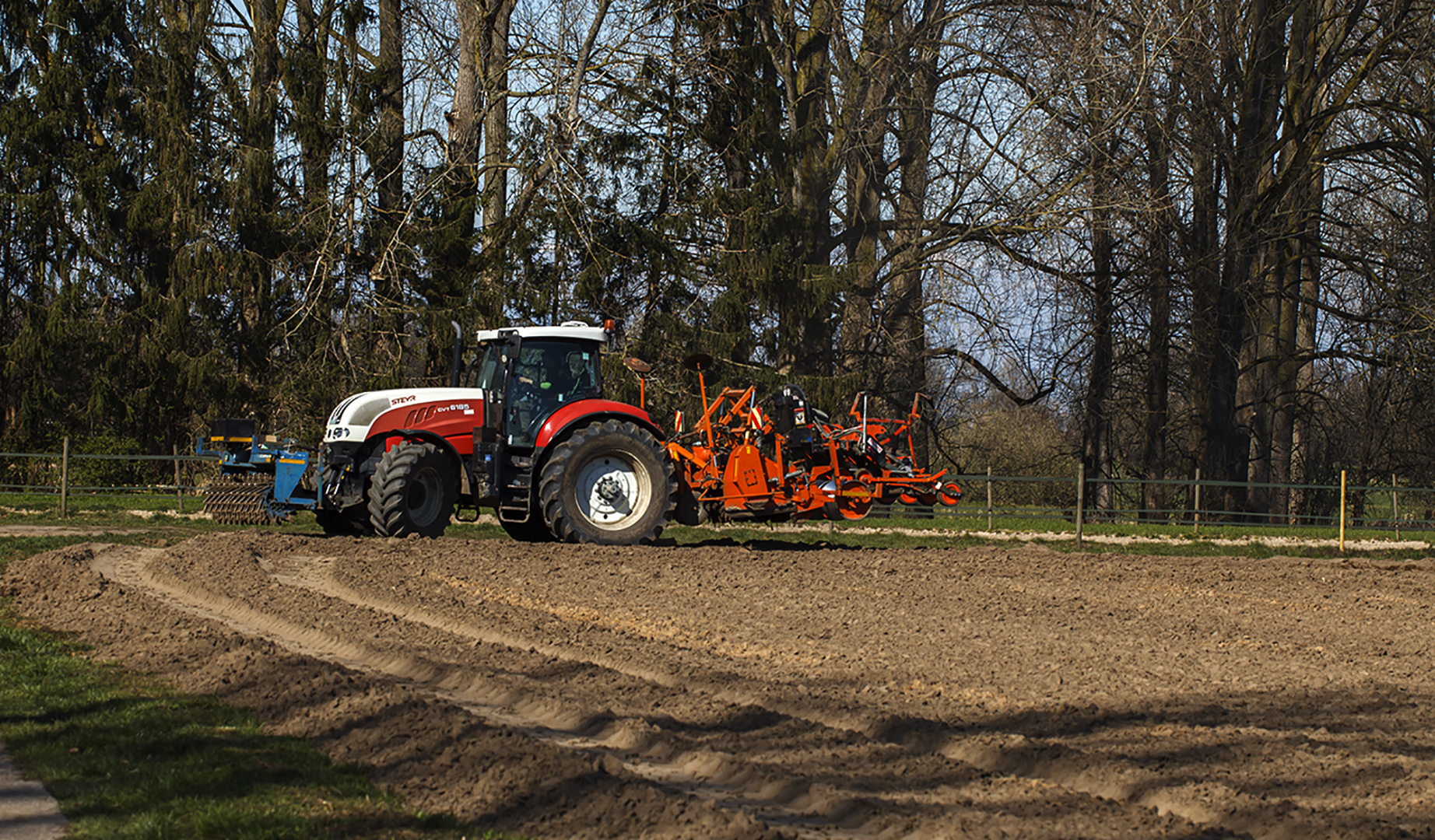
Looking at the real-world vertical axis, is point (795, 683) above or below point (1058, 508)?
below

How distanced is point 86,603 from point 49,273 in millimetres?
16586

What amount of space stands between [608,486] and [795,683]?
6.87 metres

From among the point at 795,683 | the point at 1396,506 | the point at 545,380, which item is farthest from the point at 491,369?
the point at 1396,506

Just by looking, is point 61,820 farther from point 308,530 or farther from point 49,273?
point 49,273

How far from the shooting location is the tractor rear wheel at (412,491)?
40.8ft

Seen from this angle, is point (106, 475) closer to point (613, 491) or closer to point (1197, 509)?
point (613, 491)

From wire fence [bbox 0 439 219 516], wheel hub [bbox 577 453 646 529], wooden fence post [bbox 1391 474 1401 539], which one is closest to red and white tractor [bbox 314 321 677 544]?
wheel hub [bbox 577 453 646 529]

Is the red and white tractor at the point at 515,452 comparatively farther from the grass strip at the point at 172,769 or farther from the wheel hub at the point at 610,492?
the grass strip at the point at 172,769

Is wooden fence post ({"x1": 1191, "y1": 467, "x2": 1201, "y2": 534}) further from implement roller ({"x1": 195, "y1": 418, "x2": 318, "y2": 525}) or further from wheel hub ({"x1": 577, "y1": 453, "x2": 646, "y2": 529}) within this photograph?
implement roller ({"x1": 195, "y1": 418, "x2": 318, "y2": 525})

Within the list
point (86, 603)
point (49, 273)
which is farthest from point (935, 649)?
point (49, 273)

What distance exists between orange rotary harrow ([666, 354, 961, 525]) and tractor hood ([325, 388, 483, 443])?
7.16 feet

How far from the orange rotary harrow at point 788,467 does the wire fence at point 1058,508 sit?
4317 millimetres

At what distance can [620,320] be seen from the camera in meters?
21.4

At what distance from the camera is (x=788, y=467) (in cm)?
1349
